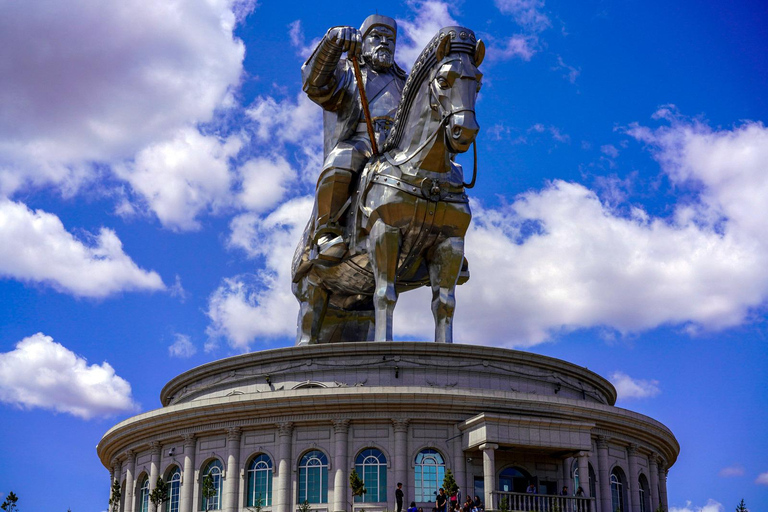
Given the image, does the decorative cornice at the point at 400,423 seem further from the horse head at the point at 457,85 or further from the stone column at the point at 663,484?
the stone column at the point at 663,484

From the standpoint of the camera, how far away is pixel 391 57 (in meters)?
33.6

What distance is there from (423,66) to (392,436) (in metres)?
9.99

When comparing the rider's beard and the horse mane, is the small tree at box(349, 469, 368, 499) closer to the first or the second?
the horse mane

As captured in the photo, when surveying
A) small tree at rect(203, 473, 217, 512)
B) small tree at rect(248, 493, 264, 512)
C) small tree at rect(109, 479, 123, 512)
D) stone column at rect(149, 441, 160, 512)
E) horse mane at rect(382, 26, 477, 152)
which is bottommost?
small tree at rect(248, 493, 264, 512)

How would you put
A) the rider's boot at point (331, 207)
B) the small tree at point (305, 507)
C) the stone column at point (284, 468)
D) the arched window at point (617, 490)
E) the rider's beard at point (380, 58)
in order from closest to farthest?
the small tree at point (305, 507)
the stone column at point (284, 468)
the arched window at point (617, 490)
the rider's boot at point (331, 207)
the rider's beard at point (380, 58)

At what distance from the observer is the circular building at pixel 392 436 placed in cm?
2580

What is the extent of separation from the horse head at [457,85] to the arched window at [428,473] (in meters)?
Answer: 8.09

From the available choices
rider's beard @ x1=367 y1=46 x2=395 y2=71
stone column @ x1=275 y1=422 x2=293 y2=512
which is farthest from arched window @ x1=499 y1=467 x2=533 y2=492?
rider's beard @ x1=367 y1=46 x2=395 y2=71

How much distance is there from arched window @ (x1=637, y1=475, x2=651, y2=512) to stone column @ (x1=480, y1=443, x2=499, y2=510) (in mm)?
6297

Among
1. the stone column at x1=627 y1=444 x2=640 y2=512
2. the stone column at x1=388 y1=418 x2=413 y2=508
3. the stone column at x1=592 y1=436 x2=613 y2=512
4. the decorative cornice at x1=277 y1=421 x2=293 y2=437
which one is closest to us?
the stone column at x1=388 y1=418 x2=413 y2=508

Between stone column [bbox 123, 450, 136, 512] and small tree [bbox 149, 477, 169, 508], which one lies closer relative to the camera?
small tree [bbox 149, 477, 169, 508]

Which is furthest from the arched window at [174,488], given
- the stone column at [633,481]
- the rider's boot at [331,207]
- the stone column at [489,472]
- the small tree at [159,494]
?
the stone column at [633,481]

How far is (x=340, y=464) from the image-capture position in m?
26.0

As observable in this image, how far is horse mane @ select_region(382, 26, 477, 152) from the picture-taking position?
27.9 m
